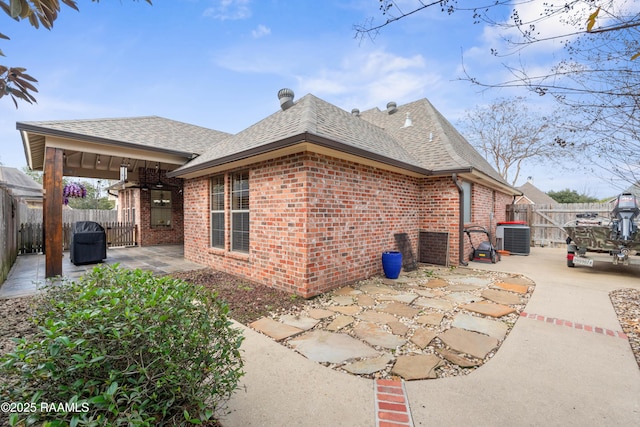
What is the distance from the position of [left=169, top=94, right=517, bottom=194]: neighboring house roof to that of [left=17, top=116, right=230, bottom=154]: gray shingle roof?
1.12 metres

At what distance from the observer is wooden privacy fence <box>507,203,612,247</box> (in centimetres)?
1193

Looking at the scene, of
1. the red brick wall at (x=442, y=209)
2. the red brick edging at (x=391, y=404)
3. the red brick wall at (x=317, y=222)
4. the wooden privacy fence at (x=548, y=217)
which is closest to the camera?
the red brick edging at (x=391, y=404)

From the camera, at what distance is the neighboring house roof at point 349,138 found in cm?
480

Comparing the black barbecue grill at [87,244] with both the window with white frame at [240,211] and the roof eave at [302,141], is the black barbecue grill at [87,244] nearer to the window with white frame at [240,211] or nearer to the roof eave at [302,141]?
the roof eave at [302,141]

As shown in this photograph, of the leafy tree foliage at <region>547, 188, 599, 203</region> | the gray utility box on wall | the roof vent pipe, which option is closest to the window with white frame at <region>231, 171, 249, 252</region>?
the roof vent pipe

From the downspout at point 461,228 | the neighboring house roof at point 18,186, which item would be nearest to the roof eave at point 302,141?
the downspout at point 461,228

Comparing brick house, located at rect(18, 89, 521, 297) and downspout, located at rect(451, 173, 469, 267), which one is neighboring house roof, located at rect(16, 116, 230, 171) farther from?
downspout, located at rect(451, 173, 469, 267)

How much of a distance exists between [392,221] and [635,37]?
15.6 feet

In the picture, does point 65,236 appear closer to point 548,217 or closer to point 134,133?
point 134,133

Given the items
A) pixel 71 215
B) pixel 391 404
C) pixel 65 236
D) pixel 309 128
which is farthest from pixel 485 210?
pixel 71 215

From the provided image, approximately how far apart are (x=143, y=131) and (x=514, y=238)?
13369mm

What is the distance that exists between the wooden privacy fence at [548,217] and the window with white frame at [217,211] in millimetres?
13534

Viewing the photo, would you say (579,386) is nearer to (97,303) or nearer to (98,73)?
(97,303)

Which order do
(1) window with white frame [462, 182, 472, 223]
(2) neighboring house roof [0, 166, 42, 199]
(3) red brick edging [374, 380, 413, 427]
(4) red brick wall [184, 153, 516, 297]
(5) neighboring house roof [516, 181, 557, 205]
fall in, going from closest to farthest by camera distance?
(3) red brick edging [374, 380, 413, 427] < (4) red brick wall [184, 153, 516, 297] < (2) neighboring house roof [0, 166, 42, 199] < (1) window with white frame [462, 182, 472, 223] < (5) neighboring house roof [516, 181, 557, 205]
